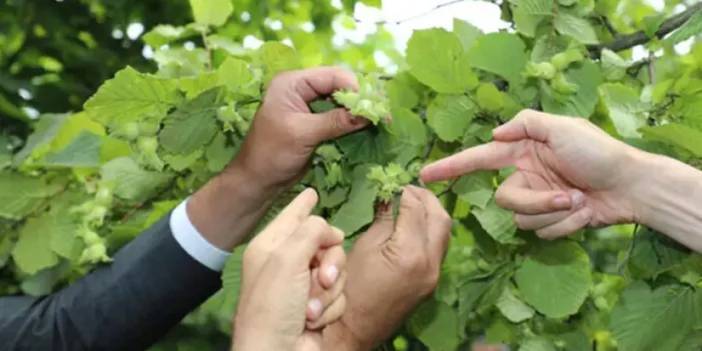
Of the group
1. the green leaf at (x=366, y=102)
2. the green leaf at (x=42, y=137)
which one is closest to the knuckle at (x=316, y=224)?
the green leaf at (x=366, y=102)

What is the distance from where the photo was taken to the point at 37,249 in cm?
135

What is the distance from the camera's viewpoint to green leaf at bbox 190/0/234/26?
1.22m

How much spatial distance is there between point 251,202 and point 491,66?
1.04 feet

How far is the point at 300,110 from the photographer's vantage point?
1137 millimetres

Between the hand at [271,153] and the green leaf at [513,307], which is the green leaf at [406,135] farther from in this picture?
the green leaf at [513,307]

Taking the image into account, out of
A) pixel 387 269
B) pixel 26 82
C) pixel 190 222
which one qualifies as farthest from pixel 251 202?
pixel 26 82

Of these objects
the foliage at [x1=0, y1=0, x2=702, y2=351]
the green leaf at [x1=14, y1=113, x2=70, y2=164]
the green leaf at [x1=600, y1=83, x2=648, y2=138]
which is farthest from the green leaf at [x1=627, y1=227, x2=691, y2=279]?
the green leaf at [x1=14, y1=113, x2=70, y2=164]

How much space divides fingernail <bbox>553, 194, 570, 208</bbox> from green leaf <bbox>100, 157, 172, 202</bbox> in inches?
18.9

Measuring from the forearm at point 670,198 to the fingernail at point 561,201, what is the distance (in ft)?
0.21

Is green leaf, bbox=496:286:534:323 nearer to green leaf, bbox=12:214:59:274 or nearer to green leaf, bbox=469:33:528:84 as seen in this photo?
green leaf, bbox=469:33:528:84

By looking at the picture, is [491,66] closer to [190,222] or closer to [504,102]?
[504,102]

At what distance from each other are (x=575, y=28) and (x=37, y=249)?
2.17 ft

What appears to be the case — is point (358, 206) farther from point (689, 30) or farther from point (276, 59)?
point (689, 30)

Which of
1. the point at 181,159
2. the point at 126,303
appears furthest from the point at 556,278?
the point at 126,303
